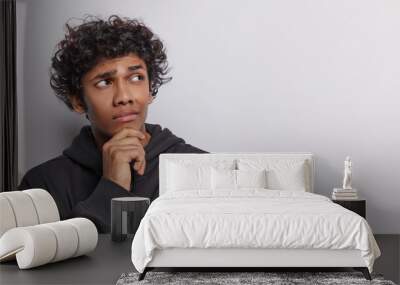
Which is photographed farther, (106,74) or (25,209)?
(106,74)

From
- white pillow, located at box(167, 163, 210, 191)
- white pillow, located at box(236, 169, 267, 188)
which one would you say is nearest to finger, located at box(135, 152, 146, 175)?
white pillow, located at box(167, 163, 210, 191)

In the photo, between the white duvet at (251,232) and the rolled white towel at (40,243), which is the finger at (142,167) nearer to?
the rolled white towel at (40,243)

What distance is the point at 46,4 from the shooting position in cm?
782

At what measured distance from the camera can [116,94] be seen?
302 inches

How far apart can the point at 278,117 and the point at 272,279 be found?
2790 millimetres

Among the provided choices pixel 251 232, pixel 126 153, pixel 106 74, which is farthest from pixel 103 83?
pixel 251 232

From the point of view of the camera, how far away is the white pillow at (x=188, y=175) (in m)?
7.25

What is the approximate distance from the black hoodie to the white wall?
20 centimetres

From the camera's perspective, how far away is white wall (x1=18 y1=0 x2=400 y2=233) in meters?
7.64

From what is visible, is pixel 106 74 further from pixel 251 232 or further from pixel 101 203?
pixel 251 232

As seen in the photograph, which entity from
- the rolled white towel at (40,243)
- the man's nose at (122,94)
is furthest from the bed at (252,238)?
the man's nose at (122,94)

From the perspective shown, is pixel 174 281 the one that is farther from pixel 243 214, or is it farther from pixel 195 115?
pixel 195 115

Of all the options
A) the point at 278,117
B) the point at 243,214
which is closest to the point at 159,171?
the point at 278,117

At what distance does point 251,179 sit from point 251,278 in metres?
2.01
